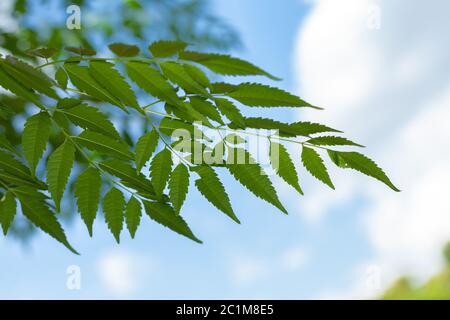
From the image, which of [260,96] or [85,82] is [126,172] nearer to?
[85,82]

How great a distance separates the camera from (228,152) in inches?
46.9

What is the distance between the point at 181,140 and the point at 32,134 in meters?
0.31

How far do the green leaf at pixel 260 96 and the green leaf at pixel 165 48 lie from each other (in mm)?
153

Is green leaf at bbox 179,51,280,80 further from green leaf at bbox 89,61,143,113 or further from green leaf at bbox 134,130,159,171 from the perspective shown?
green leaf at bbox 134,130,159,171

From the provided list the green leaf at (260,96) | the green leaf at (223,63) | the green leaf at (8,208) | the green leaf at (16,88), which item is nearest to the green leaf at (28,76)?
the green leaf at (16,88)

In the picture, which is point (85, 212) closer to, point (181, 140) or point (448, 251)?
point (181, 140)

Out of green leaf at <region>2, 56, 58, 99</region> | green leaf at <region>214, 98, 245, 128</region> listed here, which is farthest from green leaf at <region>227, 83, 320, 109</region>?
green leaf at <region>2, 56, 58, 99</region>

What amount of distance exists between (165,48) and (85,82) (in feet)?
0.60

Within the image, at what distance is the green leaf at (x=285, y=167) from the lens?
46.3 inches

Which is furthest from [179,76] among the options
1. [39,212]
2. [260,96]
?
[39,212]
